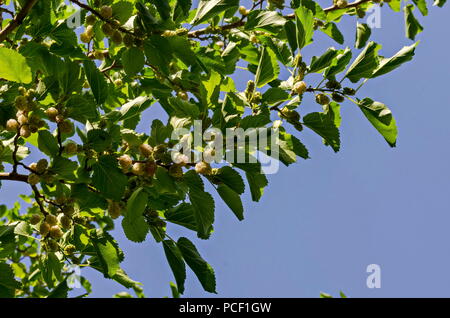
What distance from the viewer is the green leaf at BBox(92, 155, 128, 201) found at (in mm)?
1615

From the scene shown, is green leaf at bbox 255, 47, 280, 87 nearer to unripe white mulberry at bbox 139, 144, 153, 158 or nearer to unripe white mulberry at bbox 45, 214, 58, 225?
unripe white mulberry at bbox 139, 144, 153, 158

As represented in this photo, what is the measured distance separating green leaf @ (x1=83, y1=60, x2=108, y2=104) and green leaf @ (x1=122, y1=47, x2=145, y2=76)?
4.9 inches

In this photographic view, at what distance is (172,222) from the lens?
1954mm

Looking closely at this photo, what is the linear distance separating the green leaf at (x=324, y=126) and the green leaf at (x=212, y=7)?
1.98 ft

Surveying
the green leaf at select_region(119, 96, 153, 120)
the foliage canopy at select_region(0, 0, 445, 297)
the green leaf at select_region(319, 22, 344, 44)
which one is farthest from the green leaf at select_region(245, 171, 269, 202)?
the green leaf at select_region(319, 22, 344, 44)

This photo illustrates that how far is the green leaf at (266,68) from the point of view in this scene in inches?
77.4

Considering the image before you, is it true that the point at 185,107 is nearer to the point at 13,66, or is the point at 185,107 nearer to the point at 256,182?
the point at 256,182

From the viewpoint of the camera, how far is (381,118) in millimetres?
1979

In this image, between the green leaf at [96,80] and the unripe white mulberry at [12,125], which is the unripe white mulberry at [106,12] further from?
the unripe white mulberry at [12,125]

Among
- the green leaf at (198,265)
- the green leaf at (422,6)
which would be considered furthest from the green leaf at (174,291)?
the green leaf at (422,6)

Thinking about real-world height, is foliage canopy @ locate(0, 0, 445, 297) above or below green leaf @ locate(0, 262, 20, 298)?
above

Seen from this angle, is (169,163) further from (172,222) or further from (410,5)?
(410,5)

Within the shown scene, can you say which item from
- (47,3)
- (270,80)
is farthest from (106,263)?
(47,3)

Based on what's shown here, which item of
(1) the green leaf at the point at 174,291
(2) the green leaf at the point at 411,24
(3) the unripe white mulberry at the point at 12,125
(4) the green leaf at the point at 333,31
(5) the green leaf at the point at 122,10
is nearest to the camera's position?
(3) the unripe white mulberry at the point at 12,125
